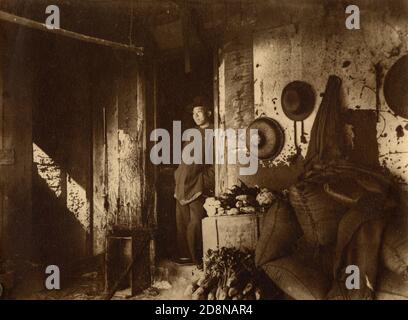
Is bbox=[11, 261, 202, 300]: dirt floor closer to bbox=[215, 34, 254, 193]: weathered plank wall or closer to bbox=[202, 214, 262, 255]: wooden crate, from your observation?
bbox=[202, 214, 262, 255]: wooden crate

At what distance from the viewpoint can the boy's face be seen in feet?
15.5

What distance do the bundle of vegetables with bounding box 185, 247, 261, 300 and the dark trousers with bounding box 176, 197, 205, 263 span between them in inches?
12.9

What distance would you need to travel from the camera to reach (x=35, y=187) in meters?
5.05

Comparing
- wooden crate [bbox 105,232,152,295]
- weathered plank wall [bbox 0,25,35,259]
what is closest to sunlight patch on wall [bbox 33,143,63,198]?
weathered plank wall [bbox 0,25,35,259]

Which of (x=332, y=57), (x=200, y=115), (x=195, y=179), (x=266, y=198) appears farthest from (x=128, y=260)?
(x=332, y=57)

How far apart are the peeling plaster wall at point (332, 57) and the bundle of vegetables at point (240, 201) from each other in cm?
40

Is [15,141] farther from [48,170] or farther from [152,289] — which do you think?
[152,289]

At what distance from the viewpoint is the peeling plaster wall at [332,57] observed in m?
4.12

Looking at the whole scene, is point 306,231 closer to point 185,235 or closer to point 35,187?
point 185,235

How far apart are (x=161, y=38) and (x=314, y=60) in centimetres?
190

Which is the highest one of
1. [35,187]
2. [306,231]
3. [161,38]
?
[161,38]

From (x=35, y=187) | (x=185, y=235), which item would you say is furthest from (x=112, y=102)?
(x=185, y=235)

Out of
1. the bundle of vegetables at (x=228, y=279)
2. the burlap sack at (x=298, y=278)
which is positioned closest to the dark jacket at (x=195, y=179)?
the bundle of vegetables at (x=228, y=279)
